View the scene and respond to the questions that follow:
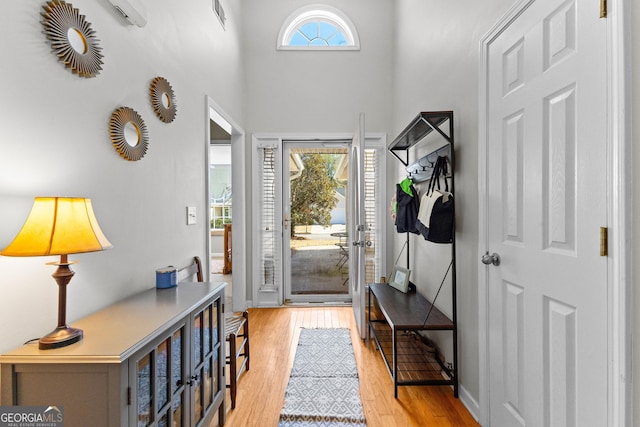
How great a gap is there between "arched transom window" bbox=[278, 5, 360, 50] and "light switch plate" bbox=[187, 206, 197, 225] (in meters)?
2.52

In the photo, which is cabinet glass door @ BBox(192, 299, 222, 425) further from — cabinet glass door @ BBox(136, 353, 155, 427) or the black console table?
the black console table

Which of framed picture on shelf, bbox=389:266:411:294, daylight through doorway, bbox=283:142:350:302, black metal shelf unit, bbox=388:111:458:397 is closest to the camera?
black metal shelf unit, bbox=388:111:458:397

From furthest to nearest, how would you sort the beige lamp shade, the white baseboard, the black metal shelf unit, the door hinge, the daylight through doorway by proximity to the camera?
the daylight through doorway < the black metal shelf unit < the white baseboard < the door hinge < the beige lamp shade

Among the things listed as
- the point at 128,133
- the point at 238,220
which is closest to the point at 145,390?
the point at 128,133

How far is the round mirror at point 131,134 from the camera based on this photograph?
1.55 m

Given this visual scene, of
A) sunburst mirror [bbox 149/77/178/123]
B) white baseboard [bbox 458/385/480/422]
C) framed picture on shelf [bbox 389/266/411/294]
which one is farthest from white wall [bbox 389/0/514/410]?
sunburst mirror [bbox 149/77/178/123]

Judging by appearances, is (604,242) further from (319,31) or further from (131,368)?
(319,31)

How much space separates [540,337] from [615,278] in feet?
1.60

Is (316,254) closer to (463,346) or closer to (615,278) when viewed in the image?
(463,346)

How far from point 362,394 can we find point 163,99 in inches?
89.8

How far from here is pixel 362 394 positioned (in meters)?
2.06

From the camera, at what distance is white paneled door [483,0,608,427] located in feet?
3.42

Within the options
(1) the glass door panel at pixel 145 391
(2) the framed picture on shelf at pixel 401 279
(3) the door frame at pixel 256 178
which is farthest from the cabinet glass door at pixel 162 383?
(3) the door frame at pixel 256 178
